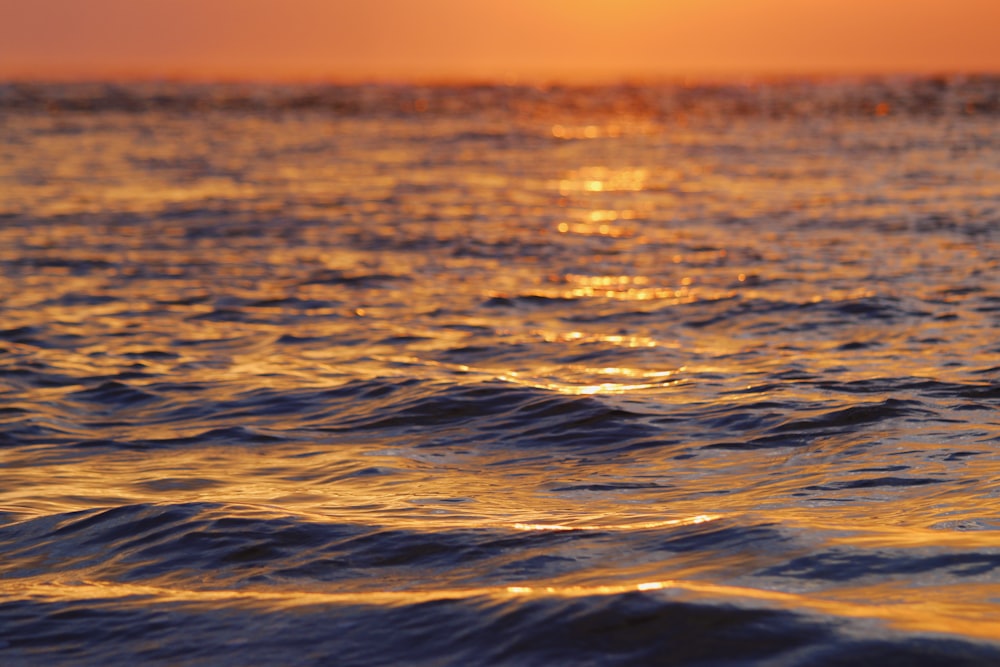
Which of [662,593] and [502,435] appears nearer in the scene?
[662,593]

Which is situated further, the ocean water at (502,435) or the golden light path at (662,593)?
the ocean water at (502,435)

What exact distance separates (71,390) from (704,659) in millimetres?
8730

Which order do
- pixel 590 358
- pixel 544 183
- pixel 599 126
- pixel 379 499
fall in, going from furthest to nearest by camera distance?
pixel 599 126 < pixel 544 183 < pixel 590 358 < pixel 379 499

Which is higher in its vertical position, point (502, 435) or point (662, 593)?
point (662, 593)

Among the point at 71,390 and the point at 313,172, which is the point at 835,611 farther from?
the point at 313,172

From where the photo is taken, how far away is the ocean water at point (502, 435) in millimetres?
6656

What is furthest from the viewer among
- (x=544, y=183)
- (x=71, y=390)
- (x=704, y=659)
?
(x=544, y=183)

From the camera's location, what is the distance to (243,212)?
29.0m

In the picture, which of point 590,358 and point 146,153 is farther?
point 146,153

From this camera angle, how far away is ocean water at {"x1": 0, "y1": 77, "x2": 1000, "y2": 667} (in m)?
6.66

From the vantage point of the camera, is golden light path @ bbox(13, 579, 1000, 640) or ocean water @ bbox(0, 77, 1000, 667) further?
ocean water @ bbox(0, 77, 1000, 667)

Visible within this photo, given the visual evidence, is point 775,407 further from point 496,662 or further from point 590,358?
point 496,662

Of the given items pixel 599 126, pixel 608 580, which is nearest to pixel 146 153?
pixel 599 126

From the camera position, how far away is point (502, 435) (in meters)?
11.1
